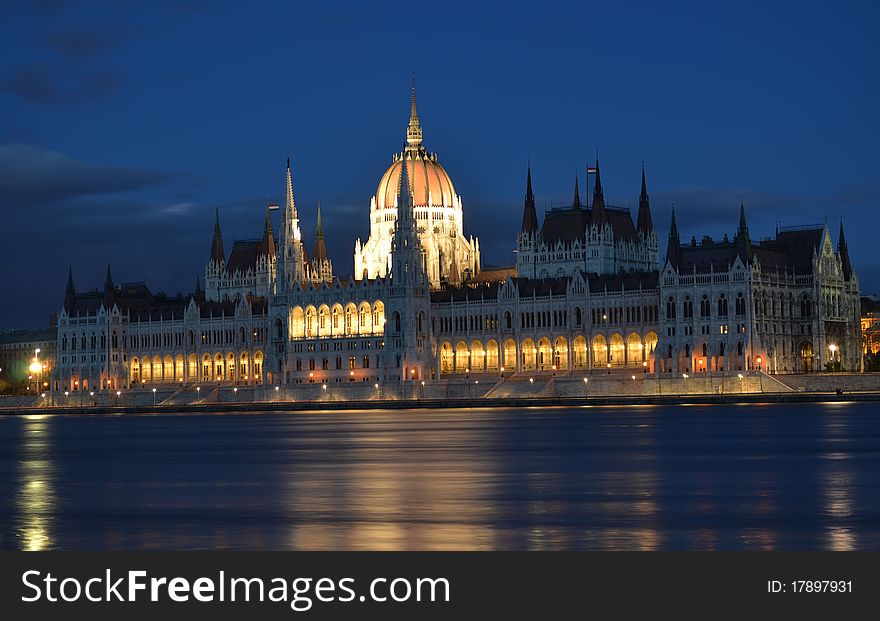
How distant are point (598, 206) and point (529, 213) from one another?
11259 mm

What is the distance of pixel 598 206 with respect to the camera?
547 ft

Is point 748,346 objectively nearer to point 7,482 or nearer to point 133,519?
point 7,482

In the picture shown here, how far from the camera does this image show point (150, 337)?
621 ft

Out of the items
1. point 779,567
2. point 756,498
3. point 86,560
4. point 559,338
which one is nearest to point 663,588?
point 779,567

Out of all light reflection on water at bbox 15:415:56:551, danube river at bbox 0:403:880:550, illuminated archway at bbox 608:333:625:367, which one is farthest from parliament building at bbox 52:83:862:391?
light reflection on water at bbox 15:415:56:551

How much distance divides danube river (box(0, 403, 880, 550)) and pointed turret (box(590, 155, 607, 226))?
9439 cm

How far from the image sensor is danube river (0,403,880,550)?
95.0 feet

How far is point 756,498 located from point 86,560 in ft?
52.2

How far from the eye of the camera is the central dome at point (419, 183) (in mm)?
184750

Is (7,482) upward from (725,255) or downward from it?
downward

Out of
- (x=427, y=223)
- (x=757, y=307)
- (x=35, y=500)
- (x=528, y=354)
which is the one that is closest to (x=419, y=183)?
(x=427, y=223)

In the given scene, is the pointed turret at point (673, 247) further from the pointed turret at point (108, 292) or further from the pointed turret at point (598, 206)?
the pointed turret at point (108, 292)

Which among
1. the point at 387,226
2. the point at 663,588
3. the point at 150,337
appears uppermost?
the point at 387,226

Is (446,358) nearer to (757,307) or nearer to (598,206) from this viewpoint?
(598,206)
